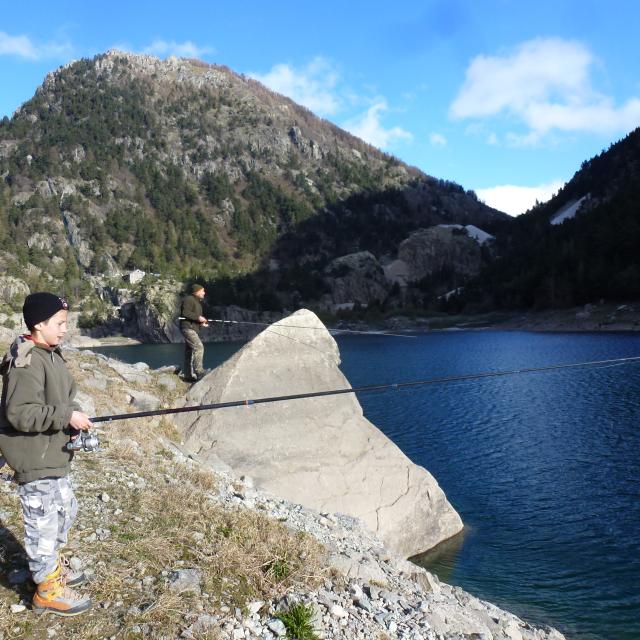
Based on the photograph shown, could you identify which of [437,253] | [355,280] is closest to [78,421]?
[355,280]

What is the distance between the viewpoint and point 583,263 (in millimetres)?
103625

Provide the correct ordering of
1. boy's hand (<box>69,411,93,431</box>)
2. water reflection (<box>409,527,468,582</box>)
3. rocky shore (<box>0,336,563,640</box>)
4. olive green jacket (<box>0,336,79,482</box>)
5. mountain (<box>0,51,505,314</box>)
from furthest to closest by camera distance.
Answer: mountain (<box>0,51,505,314</box>) < water reflection (<box>409,527,468,582</box>) < rocky shore (<box>0,336,563,640</box>) < boy's hand (<box>69,411,93,431</box>) < olive green jacket (<box>0,336,79,482</box>)

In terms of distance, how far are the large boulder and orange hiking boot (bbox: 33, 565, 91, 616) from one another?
22.7ft

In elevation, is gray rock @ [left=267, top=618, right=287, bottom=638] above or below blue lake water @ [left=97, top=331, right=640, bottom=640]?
above

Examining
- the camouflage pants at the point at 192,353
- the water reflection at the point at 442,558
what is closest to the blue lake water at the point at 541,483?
the water reflection at the point at 442,558

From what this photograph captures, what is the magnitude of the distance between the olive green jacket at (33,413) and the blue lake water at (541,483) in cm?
999

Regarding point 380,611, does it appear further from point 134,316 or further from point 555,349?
point 134,316

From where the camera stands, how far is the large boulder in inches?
493

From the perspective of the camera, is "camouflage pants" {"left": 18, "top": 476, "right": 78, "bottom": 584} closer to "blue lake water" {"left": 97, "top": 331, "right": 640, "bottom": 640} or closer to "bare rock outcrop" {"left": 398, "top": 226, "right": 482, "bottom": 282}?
"blue lake water" {"left": 97, "top": 331, "right": 640, "bottom": 640}

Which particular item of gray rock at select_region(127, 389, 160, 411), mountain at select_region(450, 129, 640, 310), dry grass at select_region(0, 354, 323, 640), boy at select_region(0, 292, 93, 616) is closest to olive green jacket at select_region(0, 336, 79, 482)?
boy at select_region(0, 292, 93, 616)

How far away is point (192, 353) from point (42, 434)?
1064 cm

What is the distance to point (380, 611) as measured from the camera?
19.4 ft

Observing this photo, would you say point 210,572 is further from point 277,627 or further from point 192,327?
point 192,327

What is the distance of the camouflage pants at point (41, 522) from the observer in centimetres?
431
